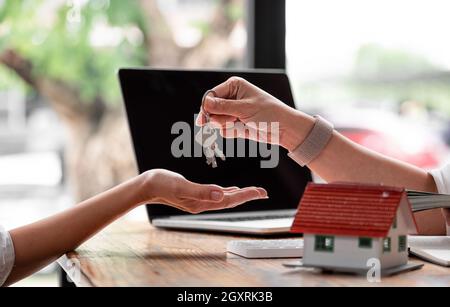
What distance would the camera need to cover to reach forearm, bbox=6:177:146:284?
48.3 inches

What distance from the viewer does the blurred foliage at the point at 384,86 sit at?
2.56 m

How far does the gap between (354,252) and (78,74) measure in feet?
7.14

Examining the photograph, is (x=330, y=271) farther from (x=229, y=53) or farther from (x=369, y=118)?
(x=229, y=53)

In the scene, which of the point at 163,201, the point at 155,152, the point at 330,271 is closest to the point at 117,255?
the point at 163,201

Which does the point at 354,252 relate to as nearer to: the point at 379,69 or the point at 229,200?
the point at 229,200

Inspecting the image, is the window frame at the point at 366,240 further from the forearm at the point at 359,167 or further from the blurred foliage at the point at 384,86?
the blurred foliage at the point at 384,86

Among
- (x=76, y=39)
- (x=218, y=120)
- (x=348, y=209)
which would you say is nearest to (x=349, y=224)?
(x=348, y=209)

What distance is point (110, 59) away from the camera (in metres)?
2.96

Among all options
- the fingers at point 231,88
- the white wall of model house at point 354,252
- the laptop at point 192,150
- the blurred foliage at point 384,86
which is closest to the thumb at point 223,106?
the fingers at point 231,88

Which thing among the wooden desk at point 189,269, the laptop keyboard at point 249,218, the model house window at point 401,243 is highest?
the model house window at point 401,243

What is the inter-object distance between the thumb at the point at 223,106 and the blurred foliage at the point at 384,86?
1.23m

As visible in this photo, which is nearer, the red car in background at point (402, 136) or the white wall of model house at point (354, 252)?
the white wall of model house at point (354, 252)

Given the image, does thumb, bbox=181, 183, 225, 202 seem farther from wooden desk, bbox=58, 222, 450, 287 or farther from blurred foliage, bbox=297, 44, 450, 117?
blurred foliage, bbox=297, 44, 450, 117

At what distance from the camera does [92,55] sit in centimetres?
294
